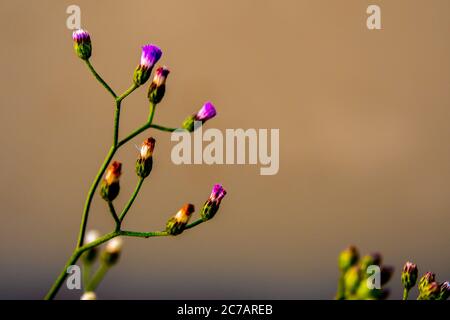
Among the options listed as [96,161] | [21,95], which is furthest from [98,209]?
[21,95]

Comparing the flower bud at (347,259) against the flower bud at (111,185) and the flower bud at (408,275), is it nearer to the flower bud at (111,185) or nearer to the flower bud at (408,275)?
the flower bud at (408,275)

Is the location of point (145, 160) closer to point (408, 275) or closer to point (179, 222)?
point (179, 222)

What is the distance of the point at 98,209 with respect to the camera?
8.60 feet

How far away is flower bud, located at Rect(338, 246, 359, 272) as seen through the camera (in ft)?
1.96

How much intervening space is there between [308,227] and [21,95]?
1.53 metres

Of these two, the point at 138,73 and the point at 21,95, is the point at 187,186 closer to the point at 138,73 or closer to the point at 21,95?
the point at 21,95

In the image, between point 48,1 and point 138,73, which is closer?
point 138,73

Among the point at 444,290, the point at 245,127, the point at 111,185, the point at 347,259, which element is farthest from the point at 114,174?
the point at 245,127

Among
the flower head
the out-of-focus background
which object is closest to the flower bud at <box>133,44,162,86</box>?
the flower head

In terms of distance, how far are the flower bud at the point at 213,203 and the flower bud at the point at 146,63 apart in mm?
158

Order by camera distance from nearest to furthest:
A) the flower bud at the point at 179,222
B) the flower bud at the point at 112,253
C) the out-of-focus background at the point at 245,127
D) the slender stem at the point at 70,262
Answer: the slender stem at the point at 70,262
the flower bud at the point at 179,222
the flower bud at the point at 112,253
the out-of-focus background at the point at 245,127

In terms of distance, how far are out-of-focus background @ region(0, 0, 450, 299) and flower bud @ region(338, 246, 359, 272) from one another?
2027 mm

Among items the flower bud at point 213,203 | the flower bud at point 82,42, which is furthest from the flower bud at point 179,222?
the flower bud at point 82,42

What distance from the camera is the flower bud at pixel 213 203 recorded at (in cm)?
68
